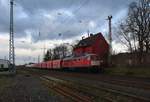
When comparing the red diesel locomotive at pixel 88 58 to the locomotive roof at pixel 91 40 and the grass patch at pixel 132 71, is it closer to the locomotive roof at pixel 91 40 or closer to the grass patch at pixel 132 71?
the locomotive roof at pixel 91 40

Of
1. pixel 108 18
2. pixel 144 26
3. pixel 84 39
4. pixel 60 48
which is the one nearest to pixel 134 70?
pixel 108 18

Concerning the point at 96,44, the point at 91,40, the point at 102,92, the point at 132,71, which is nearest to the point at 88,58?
the point at 132,71

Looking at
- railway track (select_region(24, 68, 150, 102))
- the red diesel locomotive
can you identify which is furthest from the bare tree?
railway track (select_region(24, 68, 150, 102))

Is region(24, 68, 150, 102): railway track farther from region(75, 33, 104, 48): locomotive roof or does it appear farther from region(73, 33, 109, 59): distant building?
region(75, 33, 104, 48): locomotive roof

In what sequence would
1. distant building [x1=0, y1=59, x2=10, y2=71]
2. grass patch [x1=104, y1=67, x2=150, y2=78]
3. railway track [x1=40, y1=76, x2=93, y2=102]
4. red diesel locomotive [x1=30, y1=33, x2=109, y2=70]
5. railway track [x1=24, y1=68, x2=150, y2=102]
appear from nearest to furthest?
railway track [x1=40, y1=76, x2=93, y2=102], railway track [x1=24, y1=68, x2=150, y2=102], grass patch [x1=104, y1=67, x2=150, y2=78], distant building [x1=0, y1=59, x2=10, y2=71], red diesel locomotive [x1=30, y1=33, x2=109, y2=70]

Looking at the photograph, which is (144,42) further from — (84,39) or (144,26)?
(84,39)

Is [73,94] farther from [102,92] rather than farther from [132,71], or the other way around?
[132,71]

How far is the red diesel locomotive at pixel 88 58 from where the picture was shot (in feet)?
180

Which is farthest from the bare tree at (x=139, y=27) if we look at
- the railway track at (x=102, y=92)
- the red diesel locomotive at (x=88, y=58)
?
the railway track at (x=102, y=92)

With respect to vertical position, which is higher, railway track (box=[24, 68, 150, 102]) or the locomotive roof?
the locomotive roof

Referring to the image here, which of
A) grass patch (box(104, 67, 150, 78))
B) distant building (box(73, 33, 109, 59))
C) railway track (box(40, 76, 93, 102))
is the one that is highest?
distant building (box(73, 33, 109, 59))

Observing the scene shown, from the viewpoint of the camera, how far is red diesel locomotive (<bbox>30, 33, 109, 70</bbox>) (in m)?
55.0

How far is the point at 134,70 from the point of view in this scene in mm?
49156

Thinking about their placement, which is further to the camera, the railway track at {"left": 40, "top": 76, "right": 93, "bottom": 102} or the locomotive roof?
the locomotive roof
